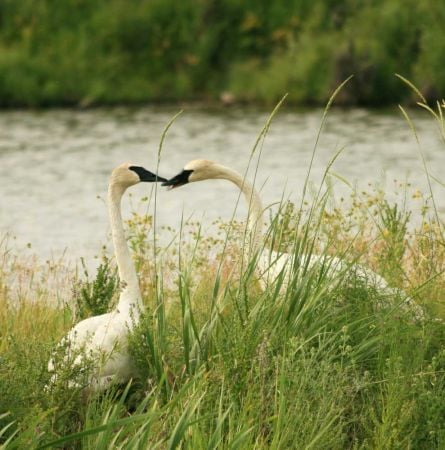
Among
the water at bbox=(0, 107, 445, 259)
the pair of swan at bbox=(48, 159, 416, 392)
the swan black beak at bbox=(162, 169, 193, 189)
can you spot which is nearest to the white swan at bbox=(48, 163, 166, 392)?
the pair of swan at bbox=(48, 159, 416, 392)

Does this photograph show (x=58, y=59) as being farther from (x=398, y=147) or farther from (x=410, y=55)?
(x=398, y=147)

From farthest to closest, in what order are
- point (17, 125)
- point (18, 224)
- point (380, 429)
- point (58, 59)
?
point (58, 59) → point (17, 125) → point (18, 224) → point (380, 429)

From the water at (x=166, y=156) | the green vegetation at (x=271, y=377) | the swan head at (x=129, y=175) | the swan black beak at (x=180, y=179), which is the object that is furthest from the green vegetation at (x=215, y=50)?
the green vegetation at (x=271, y=377)

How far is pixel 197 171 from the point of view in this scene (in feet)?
26.3

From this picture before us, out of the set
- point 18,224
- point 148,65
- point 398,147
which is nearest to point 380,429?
point 18,224

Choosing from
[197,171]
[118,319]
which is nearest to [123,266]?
[118,319]

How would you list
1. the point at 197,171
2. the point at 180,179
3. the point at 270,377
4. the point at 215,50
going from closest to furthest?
the point at 270,377, the point at 180,179, the point at 197,171, the point at 215,50

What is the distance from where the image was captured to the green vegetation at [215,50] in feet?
100

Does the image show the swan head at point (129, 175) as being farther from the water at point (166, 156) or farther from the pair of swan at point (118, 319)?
the water at point (166, 156)

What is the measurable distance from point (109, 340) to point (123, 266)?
650mm

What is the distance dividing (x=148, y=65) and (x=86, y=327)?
29.4 meters

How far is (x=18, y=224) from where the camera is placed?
56.6 ft

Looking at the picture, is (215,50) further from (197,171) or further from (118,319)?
(118,319)

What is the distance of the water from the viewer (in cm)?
1750
